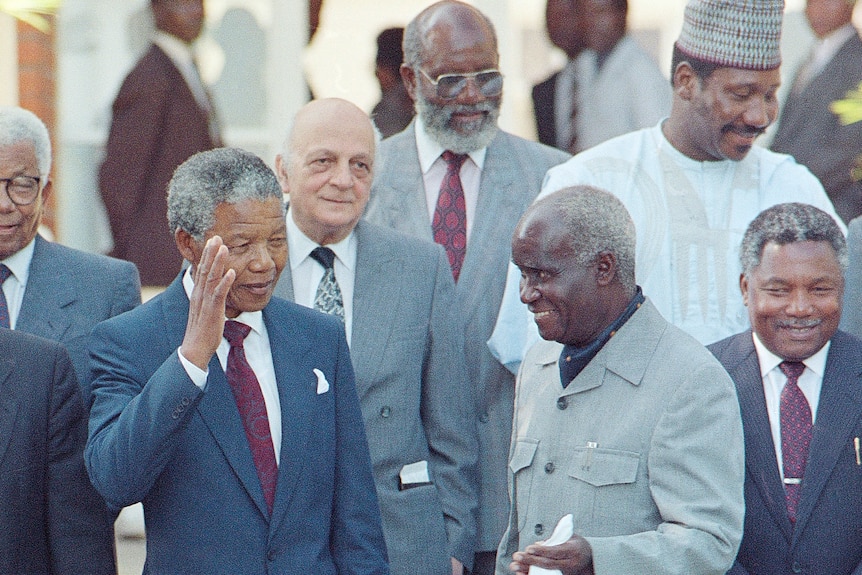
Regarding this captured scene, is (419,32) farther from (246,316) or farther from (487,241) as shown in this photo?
(246,316)

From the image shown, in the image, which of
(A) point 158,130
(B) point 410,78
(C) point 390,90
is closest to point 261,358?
(B) point 410,78

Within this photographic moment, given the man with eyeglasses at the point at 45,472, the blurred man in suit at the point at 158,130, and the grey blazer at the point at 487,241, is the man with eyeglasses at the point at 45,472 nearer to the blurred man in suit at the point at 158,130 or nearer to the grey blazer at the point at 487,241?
the grey blazer at the point at 487,241

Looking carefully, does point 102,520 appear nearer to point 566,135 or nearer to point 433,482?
point 433,482

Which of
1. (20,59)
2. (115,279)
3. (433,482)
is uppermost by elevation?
(20,59)

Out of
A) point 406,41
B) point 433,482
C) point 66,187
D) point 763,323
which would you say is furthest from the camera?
point 66,187

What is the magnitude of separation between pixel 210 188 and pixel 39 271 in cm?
109

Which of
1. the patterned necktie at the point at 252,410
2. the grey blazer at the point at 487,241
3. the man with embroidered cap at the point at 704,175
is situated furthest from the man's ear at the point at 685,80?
the patterned necktie at the point at 252,410

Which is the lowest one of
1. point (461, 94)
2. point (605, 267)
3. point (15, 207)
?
point (605, 267)

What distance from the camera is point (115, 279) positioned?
4164 mm

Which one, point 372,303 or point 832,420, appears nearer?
point 832,420

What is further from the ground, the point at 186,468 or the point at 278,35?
the point at 278,35

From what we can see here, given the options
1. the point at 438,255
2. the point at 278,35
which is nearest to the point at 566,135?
the point at 278,35

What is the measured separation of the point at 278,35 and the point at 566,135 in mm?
1592

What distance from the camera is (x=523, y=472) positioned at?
135 inches
